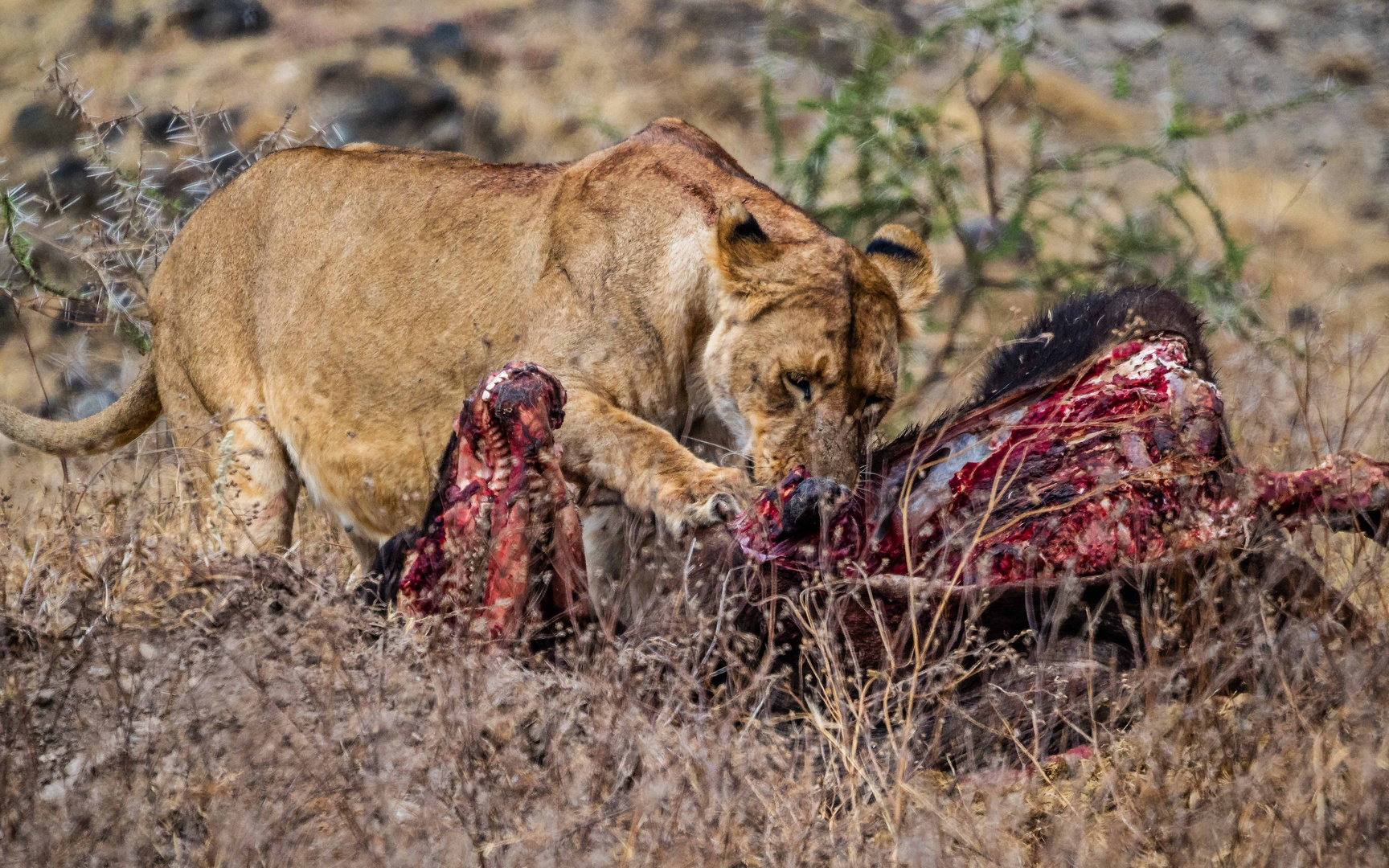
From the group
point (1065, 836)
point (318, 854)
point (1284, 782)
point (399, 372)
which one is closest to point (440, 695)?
point (318, 854)

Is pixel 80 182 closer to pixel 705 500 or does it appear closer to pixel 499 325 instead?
pixel 499 325

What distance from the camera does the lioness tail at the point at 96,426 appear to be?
4578 mm

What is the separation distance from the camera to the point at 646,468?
3.16 meters

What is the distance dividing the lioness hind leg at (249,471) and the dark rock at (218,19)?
9499mm

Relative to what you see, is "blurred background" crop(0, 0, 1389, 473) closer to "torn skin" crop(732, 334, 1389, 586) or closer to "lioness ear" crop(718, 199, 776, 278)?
"lioness ear" crop(718, 199, 776, 278)

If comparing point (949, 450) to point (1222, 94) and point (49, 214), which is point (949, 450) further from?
point (1222, 94)

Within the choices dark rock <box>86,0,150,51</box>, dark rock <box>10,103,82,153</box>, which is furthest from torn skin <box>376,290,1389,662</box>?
dark rock <box>86,0,150,51</box>

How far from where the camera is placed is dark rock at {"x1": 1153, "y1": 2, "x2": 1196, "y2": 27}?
44.4 feet

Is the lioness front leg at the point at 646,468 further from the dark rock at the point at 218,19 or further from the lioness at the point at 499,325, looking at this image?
the dark rock at the point at 218,19

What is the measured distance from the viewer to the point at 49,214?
1055cm

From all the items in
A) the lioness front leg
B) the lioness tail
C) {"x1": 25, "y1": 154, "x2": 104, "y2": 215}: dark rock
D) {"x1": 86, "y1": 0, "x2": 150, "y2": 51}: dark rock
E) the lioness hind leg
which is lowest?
{"x1": 25, "y1": 154, "x2": 104, "y2": 215}: dark rock

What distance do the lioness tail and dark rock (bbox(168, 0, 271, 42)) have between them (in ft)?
29.5

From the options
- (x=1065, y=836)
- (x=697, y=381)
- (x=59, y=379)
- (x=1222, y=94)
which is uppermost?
(x=1065, y=836)

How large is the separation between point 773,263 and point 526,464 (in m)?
0.96
